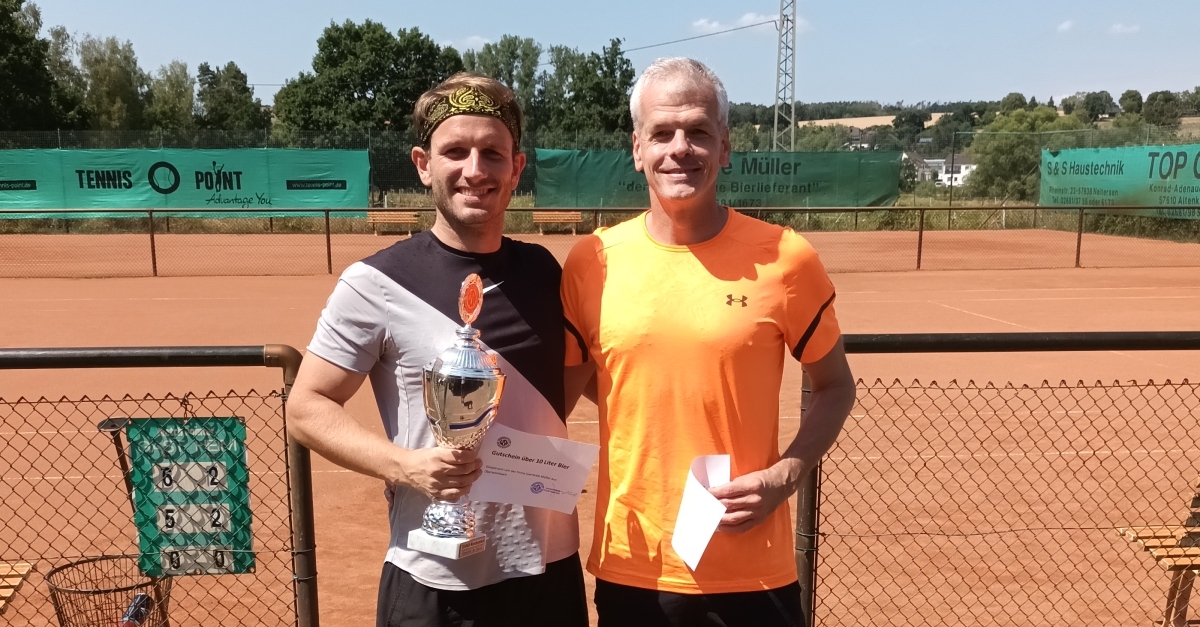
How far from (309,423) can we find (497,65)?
9557cm

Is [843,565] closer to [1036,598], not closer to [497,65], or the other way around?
[1036,598]

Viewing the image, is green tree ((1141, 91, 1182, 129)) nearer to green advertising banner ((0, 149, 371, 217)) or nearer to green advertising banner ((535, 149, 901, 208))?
green advertising banner ((535, 149, 901, 208))

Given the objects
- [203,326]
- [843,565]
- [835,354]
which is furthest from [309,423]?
[203,326]

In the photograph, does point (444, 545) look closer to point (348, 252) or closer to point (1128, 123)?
point (348, 252)

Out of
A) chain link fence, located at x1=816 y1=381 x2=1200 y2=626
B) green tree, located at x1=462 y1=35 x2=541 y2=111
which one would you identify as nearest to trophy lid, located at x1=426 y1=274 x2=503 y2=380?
chain link fence, located at x1=816 y1=381 x2=1200 y2=626

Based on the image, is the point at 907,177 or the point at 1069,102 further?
the point at 1069,102

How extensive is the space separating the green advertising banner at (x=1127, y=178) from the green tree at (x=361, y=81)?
36460mm

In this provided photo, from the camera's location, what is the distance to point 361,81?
2275 inches

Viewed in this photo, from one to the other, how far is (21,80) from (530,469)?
150 ft

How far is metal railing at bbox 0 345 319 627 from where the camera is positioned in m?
2.93

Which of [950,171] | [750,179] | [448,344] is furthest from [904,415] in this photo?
[950,171]

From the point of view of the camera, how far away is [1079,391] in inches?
330

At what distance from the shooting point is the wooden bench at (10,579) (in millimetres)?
3348

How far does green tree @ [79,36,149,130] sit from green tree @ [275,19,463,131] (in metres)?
8.78
